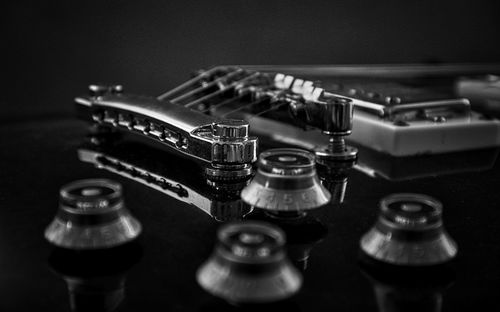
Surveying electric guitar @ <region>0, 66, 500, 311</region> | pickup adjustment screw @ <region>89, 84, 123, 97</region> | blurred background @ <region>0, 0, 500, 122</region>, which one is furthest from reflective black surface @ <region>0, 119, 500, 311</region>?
blurred background @ <region>0, 0, 500, 122</region>

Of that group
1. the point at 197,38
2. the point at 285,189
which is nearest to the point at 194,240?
the point at 285,189

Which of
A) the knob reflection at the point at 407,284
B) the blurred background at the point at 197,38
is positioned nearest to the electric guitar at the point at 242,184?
the knob reflection at the point at 407,284

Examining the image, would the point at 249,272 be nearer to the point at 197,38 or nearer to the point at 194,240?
the point at 194,240

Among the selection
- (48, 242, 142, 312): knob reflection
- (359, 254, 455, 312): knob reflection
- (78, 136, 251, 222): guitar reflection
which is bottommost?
(78, 136, 251, 222): guitar reflection

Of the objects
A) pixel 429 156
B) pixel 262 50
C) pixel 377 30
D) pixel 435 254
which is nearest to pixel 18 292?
pixel 435 254

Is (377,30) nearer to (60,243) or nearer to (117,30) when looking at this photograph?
(117,30)

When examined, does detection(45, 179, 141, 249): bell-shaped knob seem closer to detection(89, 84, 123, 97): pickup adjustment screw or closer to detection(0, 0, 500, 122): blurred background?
detection(89, 84, 123, 97): pickup adjustment screw
